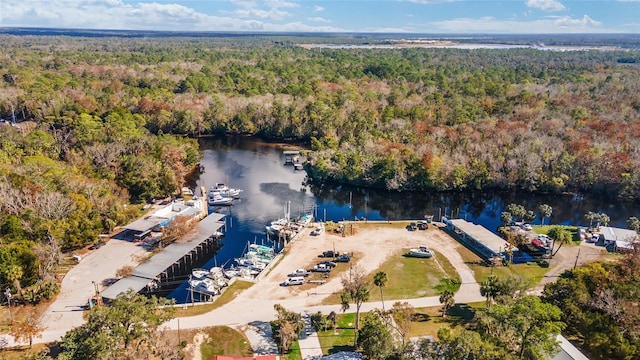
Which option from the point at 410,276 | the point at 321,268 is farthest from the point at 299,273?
the point at 410,276

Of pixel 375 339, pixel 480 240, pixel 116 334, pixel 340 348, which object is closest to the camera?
pixel 116 334

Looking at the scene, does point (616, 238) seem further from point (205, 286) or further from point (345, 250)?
point (205, 286)

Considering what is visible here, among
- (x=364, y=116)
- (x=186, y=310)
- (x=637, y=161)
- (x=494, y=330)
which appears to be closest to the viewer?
(x=494, y=330)

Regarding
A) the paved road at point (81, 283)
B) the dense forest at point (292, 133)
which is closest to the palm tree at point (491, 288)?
the paved road at point (81, 283)

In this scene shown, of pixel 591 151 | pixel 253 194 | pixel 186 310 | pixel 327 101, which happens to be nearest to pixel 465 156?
pixel 591 151

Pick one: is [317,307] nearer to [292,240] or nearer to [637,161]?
[292,240]
